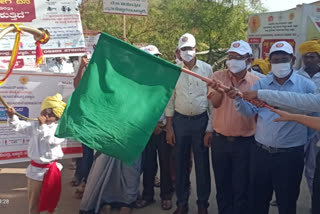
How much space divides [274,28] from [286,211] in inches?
185

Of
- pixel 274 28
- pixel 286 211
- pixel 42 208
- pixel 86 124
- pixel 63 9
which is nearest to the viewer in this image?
pixel 86 124

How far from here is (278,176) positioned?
3.10 meters

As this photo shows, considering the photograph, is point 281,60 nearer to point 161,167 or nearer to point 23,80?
point 161,167

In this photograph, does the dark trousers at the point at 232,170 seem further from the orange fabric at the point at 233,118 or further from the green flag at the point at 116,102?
the green flag at the point at 116,102

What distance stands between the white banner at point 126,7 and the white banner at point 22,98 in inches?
101

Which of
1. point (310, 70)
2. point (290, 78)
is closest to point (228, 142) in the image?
point (290, 78)

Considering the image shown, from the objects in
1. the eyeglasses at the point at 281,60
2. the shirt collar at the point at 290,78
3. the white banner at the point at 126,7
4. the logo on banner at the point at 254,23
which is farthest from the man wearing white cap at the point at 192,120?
the logo on banner at the point at 254,23

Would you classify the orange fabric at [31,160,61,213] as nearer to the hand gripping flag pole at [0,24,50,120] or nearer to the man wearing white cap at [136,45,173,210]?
the hand gripping flag pole at [0,24,50,120]

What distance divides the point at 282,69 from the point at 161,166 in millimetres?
2054

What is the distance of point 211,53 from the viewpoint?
11.8 meters

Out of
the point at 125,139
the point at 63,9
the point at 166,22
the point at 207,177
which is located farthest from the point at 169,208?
the point at 166,22

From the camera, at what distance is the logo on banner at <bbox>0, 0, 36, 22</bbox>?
397cm

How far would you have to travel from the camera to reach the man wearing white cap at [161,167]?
14.5 feet

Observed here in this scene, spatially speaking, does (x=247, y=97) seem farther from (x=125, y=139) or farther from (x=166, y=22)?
(x=166, y=22)
